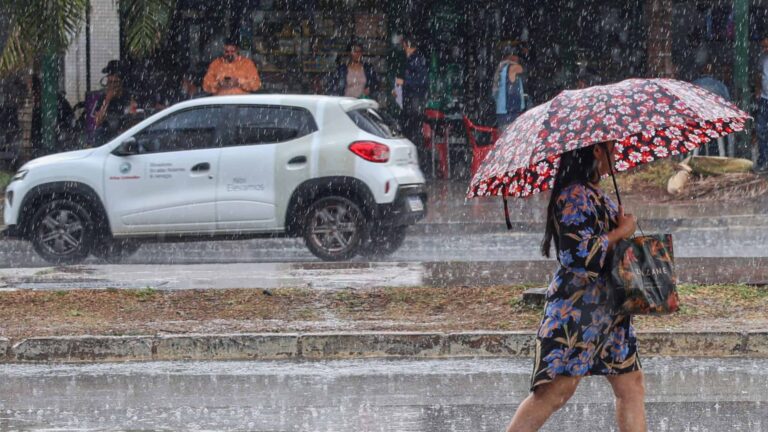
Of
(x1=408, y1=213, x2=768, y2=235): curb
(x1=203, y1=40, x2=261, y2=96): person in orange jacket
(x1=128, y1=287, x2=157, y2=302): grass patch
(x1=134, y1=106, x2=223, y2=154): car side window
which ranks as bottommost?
(x1=128, y1=287, x2=157, y2=302): grass patch

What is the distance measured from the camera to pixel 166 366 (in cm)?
896

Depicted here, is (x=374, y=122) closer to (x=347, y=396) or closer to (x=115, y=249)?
(x=115, y=249)

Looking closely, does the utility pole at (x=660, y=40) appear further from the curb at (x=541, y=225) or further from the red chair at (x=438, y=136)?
the curb at (x=541, y=225)

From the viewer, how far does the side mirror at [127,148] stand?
553 inches

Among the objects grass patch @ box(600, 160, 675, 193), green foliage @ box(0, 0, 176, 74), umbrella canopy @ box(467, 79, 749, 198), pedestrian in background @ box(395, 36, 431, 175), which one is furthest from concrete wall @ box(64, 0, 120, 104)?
umbrella canopy @ box(467, 79, 749, 198)

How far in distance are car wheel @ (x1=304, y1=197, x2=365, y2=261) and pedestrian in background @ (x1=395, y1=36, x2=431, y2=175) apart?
8132 mm

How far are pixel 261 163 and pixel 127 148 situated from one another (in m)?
1.35

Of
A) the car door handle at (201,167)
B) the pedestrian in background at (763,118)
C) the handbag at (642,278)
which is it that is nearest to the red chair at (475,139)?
the pedestrian in background at (763,118)

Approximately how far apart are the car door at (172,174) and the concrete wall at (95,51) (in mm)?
9170

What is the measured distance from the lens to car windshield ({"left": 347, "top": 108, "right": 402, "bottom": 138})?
45.6 ft

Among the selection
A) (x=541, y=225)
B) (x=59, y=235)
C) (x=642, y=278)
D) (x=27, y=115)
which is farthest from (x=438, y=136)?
(x=642, y=278)

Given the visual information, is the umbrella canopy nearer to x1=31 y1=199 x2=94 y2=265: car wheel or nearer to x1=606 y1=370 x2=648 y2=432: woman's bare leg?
x1=606 y1=370 x2=648 y2=432: woman's bare leg

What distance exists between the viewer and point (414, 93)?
72.3ft

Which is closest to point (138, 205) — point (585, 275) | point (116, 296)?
point (116, 296)
